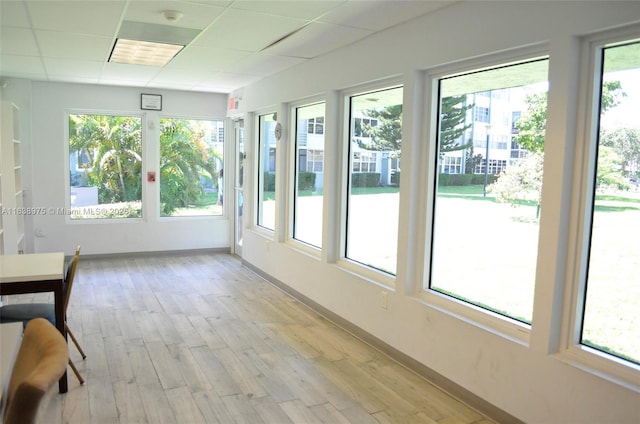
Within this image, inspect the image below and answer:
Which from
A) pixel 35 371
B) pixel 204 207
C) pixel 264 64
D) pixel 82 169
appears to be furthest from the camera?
pixel 204 207

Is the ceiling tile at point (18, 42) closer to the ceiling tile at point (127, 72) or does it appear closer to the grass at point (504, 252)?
the ceiling tile at point (127, 72)

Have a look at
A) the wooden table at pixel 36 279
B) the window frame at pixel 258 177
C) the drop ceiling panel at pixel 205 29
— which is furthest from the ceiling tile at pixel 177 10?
the window frame at pixel 258 177

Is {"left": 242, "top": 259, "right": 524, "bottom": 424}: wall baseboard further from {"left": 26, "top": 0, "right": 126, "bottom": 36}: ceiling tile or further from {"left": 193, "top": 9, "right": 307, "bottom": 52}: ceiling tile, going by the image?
{"left": 26, "top": 0, "right": 126, "bottom": 36}: ceiling tile

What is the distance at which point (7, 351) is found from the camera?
64.7 inches

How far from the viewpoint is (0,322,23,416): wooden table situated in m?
1.46

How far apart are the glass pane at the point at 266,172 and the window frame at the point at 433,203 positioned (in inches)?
110

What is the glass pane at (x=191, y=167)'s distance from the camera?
7.55m

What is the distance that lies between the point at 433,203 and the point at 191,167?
16.8ft

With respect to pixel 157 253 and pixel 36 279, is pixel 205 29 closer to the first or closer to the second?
pixel 36 279

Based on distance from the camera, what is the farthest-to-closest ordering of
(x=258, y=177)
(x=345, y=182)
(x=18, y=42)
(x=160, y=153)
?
(x=160, y=153) → (x=258, y=177) → (x=345, y=182) → (x=18, y=42)

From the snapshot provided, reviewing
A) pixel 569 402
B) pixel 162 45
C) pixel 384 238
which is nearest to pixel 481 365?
pixel 569 402

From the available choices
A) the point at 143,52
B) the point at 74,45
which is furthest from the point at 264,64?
the point at 74,45

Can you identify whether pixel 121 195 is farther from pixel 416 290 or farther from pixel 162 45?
pixel 416 290

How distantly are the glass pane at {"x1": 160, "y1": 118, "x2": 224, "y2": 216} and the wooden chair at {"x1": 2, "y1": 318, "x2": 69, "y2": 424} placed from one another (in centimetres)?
608
